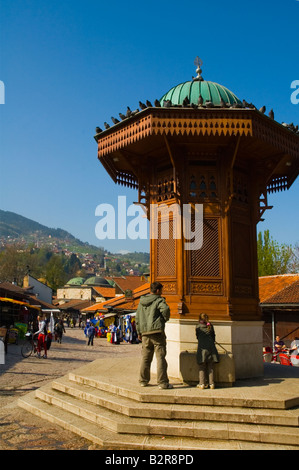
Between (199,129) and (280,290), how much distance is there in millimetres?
15611

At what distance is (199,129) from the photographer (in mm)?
7188

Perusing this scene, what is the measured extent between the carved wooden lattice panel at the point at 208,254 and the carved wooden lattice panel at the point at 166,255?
1.58 feet

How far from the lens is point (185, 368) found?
6.61 m

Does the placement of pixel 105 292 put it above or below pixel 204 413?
above

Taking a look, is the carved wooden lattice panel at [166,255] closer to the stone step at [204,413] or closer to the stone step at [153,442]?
the stone step at [204,413]

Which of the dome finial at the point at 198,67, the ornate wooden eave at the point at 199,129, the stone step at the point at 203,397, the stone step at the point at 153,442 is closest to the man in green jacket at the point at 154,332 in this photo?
the stone step at the point at 203,397

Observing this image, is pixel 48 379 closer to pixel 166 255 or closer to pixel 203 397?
pixel 166 255

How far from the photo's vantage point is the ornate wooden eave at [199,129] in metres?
7.16

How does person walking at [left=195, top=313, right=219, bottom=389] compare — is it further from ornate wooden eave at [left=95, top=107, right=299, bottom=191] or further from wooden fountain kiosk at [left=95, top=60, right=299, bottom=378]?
ornate wooden eave at [left=95, top=107, right=299, bottom=191]

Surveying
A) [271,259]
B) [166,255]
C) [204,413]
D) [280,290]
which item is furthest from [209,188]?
[271,259]

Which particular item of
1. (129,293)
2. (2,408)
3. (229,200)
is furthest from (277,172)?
(129,293)

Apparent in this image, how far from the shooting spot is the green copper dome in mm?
8386

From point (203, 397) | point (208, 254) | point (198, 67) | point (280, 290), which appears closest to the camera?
point (203, 397)

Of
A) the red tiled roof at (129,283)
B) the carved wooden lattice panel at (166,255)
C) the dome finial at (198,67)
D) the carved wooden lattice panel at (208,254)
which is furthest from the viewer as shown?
the red tiled roof at (129,283)
